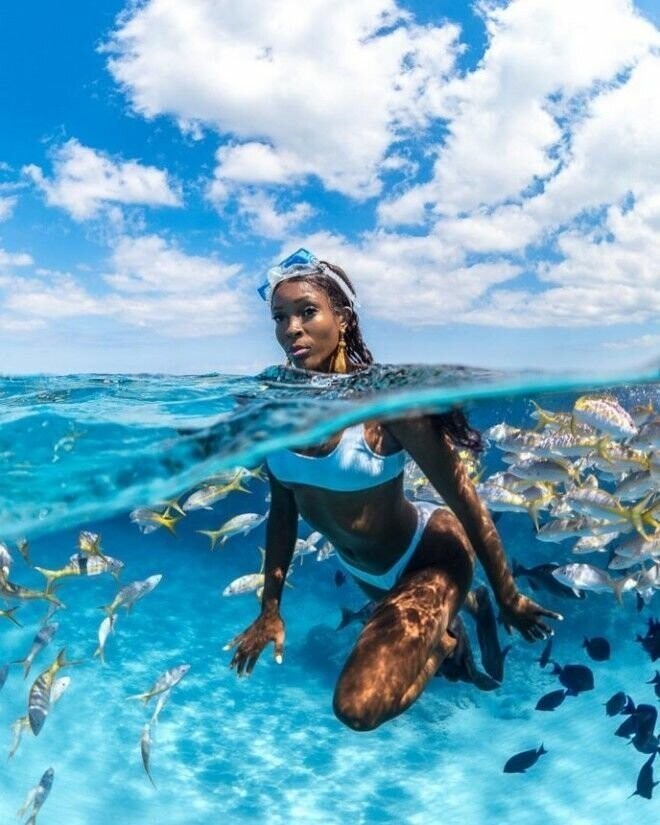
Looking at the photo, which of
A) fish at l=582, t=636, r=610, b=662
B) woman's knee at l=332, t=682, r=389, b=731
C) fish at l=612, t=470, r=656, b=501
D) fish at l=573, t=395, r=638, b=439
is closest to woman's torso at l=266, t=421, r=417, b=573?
woman's knee at l=332, t=682, r=389, b=731

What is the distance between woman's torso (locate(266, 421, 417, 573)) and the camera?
15.3ft

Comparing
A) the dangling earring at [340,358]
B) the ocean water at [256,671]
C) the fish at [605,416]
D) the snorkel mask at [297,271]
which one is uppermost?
the snorkel mask at [297,271]

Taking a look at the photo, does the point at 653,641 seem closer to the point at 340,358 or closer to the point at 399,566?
the point at 399,566

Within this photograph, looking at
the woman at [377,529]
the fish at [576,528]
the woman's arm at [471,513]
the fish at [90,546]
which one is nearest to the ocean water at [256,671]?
the fish at [90,546]

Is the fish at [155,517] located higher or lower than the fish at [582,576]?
higher

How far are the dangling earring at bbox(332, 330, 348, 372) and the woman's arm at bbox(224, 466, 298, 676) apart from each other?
47.5 inches

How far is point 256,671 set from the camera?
14.9 metres

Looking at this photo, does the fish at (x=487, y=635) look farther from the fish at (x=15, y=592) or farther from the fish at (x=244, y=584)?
the fish at (x=15, y=592)

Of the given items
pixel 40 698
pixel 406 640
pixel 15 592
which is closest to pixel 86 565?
pixel 15 592

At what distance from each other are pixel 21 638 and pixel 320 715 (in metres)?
7.48

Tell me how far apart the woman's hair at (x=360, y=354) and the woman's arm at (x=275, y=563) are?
1.42 metres

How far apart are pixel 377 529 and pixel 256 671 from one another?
11.4 metres

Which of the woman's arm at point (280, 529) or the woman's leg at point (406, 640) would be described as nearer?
the woman's leg at point (406, 640)

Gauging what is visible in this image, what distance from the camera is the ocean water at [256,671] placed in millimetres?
7250
